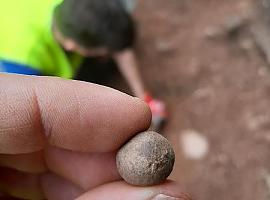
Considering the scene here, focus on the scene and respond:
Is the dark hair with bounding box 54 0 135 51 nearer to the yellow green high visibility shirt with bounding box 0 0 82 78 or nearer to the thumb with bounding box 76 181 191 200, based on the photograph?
the yellow green high visibility shirt with bounding box 0 0 82 78

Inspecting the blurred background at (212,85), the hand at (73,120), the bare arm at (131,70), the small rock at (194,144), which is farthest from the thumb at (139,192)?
the bare arm at (131,70)

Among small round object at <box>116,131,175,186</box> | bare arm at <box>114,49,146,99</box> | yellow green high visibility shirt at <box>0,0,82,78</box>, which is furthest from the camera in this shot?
bare arm at <box>114,49,146,99</box>

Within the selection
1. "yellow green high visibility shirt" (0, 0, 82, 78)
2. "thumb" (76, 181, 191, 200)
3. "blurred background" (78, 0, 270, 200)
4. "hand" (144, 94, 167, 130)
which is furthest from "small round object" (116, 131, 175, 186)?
"hand" (144, 94, 167, 130)

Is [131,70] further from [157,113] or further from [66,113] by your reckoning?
[66,113]

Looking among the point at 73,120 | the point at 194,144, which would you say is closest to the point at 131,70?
the point at 194,144

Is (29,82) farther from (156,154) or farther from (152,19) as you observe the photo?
(152,19)

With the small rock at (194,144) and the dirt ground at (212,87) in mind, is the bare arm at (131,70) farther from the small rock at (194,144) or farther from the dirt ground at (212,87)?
the small rock at (194,144)
